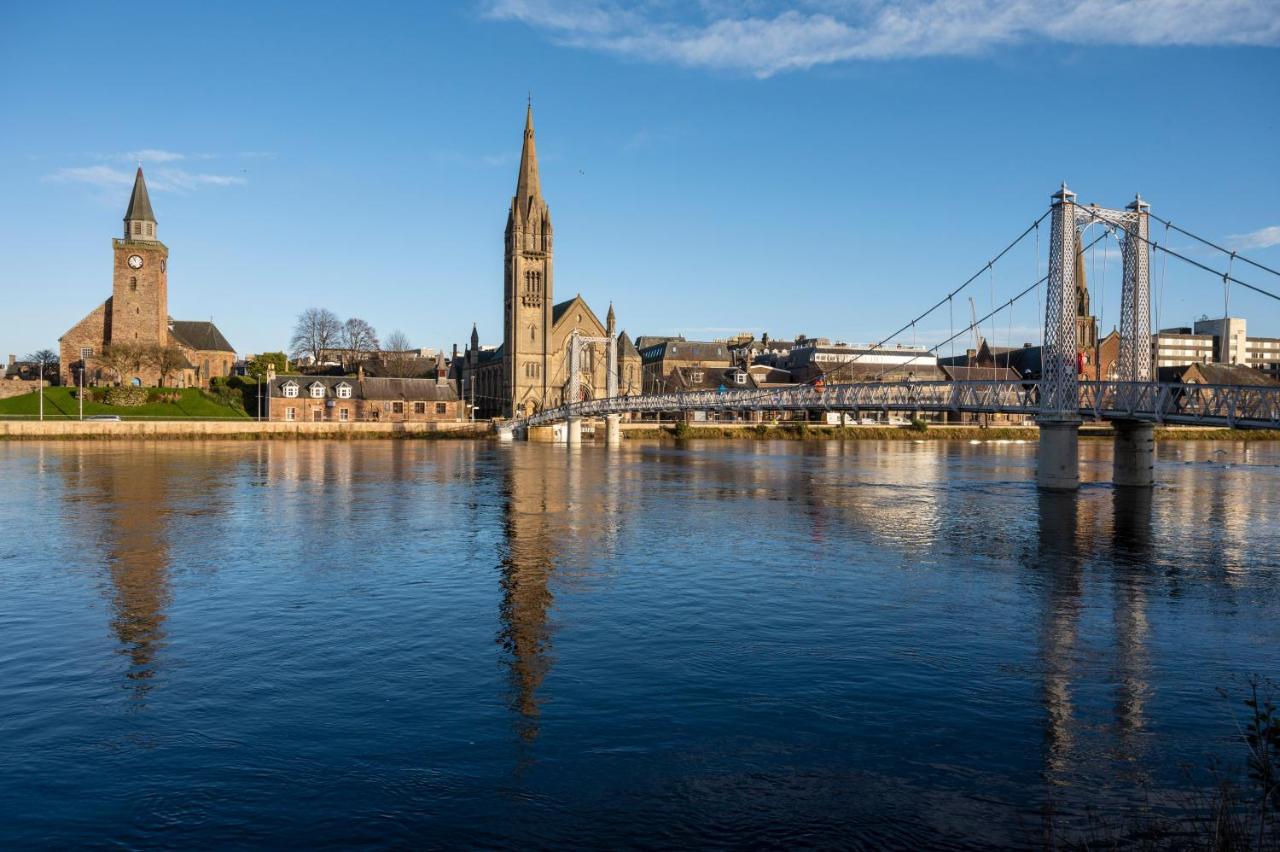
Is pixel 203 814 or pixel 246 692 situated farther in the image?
pixel 246 692

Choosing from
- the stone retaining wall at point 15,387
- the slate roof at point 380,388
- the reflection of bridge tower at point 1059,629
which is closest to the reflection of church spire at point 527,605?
the reflection of bridge tower at point 1059,629

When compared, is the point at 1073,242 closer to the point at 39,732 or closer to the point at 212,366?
the point at 39,732

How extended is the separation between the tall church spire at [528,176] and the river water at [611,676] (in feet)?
292

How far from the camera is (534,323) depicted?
11694 cm

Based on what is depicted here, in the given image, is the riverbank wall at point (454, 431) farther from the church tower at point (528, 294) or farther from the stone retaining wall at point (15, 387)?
the stone retaining wall at point (15, 387)

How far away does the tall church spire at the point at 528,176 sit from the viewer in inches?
4641

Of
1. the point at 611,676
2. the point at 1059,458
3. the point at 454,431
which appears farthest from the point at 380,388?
the point at 611,676

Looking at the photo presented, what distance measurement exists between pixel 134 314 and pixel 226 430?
28.1 metres

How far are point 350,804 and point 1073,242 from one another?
4365 centimetres

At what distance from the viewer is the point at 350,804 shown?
33.5 ft

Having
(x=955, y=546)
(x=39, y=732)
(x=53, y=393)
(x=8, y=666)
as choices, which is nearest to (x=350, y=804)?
(x=39, y=732)

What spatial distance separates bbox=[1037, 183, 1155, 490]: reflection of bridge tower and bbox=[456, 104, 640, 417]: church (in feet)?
246

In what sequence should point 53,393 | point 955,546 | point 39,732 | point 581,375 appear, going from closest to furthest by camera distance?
1. point 39,732
2. point 955,546
3. point 53,393
4. point 581,375

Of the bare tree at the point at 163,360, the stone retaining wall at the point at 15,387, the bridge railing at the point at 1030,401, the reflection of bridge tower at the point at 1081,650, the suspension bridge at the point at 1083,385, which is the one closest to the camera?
the reflection of bridge tower at the point at 1081,650
